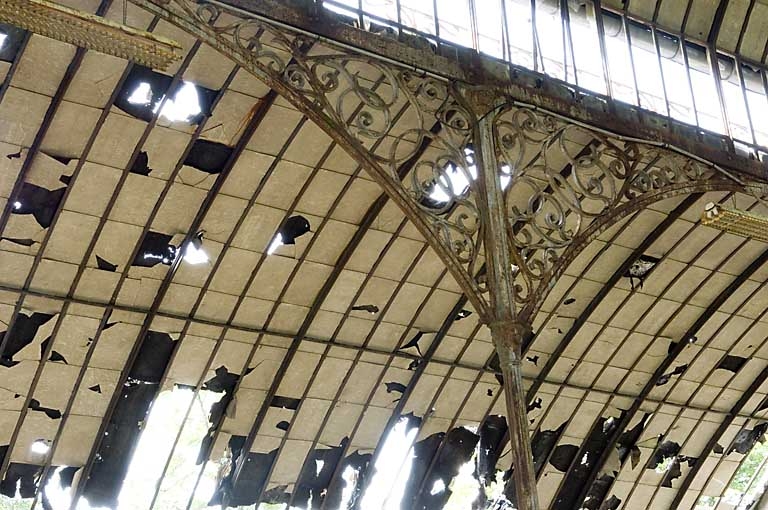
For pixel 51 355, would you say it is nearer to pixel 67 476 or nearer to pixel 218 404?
pixel 67 476

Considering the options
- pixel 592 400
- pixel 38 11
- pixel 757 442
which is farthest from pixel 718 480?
pixel 38 11

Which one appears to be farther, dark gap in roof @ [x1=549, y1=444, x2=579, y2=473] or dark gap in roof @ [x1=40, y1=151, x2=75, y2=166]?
dark gap in roof @ [x1=549, y1=444, x2=579, y2=473]

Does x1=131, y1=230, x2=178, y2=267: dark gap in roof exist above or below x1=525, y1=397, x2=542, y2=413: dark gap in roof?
above

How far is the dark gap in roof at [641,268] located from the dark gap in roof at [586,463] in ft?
13.3

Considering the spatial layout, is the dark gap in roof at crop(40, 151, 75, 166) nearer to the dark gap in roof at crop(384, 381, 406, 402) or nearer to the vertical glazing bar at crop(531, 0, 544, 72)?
the vertical glazing bar at crop(531, 0, 544, 72)

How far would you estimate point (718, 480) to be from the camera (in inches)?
932

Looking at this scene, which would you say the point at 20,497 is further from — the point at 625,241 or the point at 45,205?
the point at 625,241

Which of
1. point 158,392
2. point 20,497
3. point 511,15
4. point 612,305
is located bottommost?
point 20,497

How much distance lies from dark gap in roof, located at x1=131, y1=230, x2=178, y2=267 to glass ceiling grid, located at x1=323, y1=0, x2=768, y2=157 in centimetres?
526

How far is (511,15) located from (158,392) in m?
9.45

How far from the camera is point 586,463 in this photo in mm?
21781

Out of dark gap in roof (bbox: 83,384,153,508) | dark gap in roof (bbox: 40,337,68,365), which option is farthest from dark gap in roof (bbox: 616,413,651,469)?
dark gap in roof (bbox: 40,337,68,365)

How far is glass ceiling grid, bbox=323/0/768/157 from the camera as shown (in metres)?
14.0

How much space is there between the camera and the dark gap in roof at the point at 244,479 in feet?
57.0
